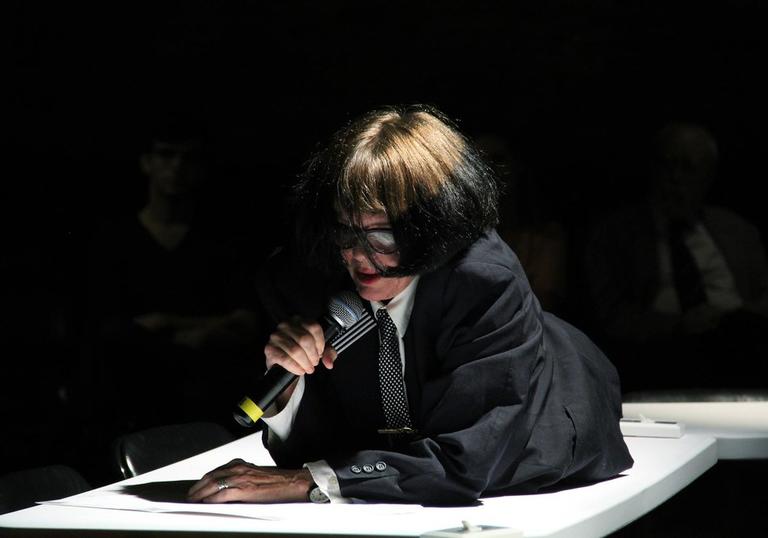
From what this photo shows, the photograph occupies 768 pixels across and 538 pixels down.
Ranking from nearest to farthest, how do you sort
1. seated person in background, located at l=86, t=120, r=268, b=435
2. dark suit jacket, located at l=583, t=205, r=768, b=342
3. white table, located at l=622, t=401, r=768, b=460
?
white table, located at l=622, t=401, r=768, b=460, seated person in background, located at l=86, t=120, r=268, b=435, dark suit jacket, located at l=583, t=205, r=768, b=342

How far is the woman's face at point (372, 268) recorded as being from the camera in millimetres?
2078

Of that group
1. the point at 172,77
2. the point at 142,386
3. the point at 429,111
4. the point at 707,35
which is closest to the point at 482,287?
the point at 429,111

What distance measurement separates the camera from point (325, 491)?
2.09 m

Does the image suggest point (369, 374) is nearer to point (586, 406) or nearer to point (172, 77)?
point (586, 406)

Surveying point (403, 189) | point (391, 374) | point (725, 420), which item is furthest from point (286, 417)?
point (725, 420)

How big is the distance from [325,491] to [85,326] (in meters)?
2.52

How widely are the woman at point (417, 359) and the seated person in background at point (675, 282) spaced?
2433 millimetres

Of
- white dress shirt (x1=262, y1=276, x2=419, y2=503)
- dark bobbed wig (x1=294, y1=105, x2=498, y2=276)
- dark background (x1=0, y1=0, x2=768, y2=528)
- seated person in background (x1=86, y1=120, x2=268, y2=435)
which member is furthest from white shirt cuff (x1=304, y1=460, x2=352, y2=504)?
dark background (x1=0, y1=0, x2=768, y2=528)

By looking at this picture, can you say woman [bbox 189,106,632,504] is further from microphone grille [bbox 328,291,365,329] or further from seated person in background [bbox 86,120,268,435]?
seated person in background [bbox 86,120,268,435]

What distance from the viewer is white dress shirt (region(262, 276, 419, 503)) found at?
6.86ft

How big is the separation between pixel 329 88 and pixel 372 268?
2872mm

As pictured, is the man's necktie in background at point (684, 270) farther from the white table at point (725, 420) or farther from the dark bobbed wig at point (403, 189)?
the dark bobbed wig at point (403, 189)

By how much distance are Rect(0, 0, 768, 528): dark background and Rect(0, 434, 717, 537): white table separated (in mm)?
2371

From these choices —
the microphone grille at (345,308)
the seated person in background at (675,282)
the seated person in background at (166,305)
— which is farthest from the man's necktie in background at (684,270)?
the microphone grille at (345,308)
